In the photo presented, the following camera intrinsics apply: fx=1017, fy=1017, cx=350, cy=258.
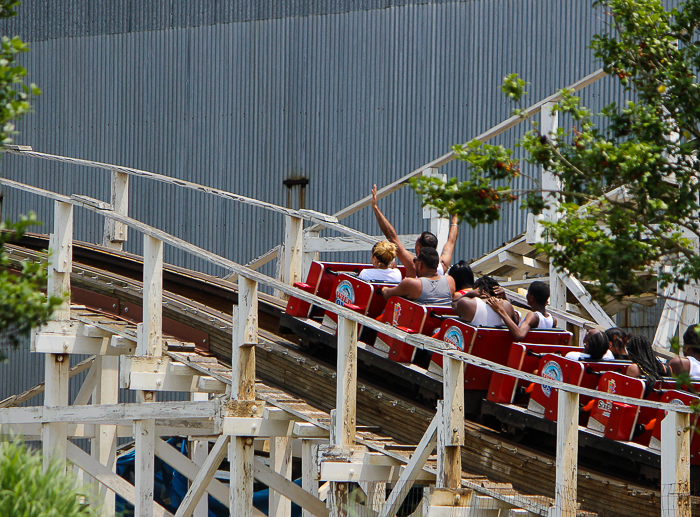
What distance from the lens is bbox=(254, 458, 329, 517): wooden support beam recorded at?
7777mm

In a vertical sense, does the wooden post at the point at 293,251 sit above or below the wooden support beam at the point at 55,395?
above

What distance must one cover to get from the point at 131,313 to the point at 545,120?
447cm

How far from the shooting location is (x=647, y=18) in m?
4.60

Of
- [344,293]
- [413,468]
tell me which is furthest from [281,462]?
[413,468]

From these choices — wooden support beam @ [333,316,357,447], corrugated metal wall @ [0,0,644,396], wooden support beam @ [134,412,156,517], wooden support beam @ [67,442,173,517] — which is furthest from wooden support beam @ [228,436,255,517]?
corrugated metal wall @ [0,0,644,396]

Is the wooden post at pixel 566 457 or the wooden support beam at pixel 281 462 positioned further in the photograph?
the wooden support beam at pixel 281 462

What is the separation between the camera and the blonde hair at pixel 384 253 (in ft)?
28.5

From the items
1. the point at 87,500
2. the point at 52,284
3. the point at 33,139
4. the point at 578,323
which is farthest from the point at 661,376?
the point at 33,139

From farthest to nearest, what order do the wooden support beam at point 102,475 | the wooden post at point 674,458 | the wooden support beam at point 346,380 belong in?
the wooden support beam at point 102,475, the wooden support beam at point 346,380, the wooden post at point 674,458

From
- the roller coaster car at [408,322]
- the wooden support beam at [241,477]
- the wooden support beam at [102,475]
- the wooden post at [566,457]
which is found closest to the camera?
the wooden post at [566,457]

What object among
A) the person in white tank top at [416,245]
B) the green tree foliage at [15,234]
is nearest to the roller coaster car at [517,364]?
the person in white tank top at [416,245]

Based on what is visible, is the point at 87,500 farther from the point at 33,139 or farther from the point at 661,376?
the point at 33,139

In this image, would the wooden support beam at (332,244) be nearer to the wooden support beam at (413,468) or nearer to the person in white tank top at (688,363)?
the person in white tank top at (688,363)

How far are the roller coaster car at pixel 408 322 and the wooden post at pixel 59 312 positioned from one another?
8.49ft
